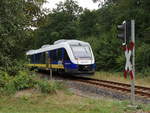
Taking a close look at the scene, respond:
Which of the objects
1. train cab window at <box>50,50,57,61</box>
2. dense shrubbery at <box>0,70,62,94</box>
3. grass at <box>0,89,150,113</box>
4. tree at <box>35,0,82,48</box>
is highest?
tree at <box>35,0,82,48</box>

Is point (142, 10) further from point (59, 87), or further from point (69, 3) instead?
point (69, 3)

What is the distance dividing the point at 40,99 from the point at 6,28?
11.6ft

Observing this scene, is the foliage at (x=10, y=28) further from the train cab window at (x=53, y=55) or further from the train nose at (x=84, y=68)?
the train cab window at (x=53, y=55)

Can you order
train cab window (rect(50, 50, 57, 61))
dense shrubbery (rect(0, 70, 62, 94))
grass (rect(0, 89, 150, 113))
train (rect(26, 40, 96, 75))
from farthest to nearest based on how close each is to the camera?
train cab window (rect(50, 50, 57, 61)) → train (rect(26, 40, 96, 75)) → dense shrubbery (rect(0, 70, 62, 94)) → grass (rect(0, 89, 150, 113))

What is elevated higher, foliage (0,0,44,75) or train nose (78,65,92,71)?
foliage (0,0,44,75)

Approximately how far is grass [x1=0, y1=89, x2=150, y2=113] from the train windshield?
32.4 ft

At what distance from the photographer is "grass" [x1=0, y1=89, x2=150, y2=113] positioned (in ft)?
23.6

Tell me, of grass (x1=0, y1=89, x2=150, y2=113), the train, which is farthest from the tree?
grass (x1=0, y1=89, x2=150, y2=113)

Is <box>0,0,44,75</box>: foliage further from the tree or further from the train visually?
the tree

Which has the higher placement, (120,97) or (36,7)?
(36,7)

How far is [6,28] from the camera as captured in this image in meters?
10.4

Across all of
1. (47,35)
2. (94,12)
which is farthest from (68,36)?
(94,12)

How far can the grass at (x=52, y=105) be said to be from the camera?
718cm

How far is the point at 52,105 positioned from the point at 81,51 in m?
12.2
